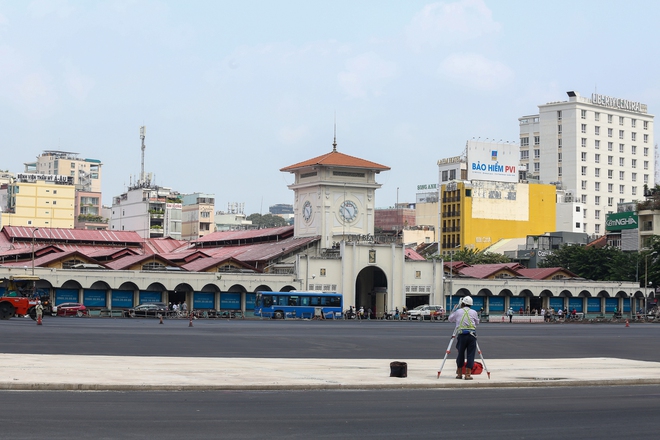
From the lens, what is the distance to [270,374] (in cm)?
2430

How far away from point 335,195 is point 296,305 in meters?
22.9

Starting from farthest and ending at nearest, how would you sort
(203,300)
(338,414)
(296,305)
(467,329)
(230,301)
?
(230,301), (203,300), (296,305), (467,329), (338,414)

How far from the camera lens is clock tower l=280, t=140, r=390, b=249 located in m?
107

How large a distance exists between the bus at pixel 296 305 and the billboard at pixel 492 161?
2809 inches

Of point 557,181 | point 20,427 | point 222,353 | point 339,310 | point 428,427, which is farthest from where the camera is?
point 557,181

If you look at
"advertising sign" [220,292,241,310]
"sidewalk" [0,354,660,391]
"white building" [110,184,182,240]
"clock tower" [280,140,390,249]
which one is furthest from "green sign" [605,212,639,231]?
"sidewalk" [0,354,660,391]

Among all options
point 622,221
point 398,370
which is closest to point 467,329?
point 398,370

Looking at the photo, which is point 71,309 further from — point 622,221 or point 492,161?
point 492,161

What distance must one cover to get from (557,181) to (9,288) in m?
143

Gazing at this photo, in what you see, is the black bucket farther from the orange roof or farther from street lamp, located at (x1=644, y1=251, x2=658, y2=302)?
street lamp, located at (x1=644, y1=251, x2=658, y2=302)

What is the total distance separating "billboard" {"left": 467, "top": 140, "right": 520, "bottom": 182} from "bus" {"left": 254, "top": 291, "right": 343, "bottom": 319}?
7136cm

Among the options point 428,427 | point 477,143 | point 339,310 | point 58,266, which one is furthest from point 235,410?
point 477,143

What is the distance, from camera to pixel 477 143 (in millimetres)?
156125

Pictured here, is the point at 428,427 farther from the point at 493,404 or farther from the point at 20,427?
the point at 20,427
